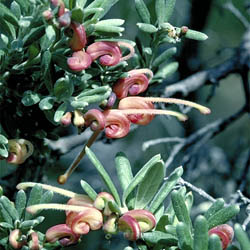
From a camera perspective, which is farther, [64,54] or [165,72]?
[165,72]

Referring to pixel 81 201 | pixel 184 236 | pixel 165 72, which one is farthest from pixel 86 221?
pixel 165 72

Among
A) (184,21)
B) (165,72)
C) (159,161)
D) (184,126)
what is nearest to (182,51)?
(184,21)

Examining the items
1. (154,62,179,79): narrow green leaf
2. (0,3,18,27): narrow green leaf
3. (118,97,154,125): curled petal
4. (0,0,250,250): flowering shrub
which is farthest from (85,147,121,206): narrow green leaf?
(154,62,179,79): narrow green leaf

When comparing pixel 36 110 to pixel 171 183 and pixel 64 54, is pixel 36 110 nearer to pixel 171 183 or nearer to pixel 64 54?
pixel 64 54

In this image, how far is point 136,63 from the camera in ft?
3.84

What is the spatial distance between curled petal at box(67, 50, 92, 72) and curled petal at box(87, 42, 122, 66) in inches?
0.8

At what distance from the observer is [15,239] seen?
0.86 metres

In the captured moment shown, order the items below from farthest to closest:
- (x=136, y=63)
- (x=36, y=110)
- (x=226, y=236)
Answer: (x=136, y=63)
(x=36, y=110)
(x=226, y=236)

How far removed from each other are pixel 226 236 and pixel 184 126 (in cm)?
127

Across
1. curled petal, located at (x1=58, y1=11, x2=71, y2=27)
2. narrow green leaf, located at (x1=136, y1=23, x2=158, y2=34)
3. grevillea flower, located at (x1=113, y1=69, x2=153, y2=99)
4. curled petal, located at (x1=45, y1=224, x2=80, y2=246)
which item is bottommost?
curled petal, located at (x1=45, y1=224, x2=80, y2=246)

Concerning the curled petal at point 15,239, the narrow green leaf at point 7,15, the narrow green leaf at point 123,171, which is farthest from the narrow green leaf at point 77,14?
the curled petal at point 15,239

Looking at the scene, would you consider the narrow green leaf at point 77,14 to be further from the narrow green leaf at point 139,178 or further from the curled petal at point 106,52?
the narrow green leaf at point 139,178

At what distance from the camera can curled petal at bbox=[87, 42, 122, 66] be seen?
35.4 inches

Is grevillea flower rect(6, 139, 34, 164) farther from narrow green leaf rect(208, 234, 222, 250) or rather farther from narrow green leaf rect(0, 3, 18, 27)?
narrow green leaf rect(208, 234, 222, 250)
